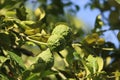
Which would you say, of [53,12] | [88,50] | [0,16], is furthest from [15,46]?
[53,12]

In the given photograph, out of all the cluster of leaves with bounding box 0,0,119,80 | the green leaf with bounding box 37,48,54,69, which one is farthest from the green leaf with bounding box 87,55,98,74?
the green leaf with bounding box 37,48,54,69

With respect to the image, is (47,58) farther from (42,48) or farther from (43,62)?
(42,48)

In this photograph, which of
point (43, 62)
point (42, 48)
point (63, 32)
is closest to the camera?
point (43, 62)

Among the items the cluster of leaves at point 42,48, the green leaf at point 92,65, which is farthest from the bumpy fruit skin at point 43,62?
the green leaf at point 92,65

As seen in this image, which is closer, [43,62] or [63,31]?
[43,62]

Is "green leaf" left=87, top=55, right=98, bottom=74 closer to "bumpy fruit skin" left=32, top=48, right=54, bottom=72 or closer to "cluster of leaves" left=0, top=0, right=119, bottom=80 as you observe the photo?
"cluster of leaves" left=0, top=0, right=119, bottom=80

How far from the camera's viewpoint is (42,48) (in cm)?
106

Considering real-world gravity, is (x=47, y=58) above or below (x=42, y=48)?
below

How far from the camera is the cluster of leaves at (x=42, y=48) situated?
869 mm

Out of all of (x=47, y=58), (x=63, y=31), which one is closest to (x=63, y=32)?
(x=63, y=31)

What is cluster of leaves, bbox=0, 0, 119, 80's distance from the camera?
34.2 inches

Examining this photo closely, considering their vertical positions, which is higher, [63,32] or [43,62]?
[63,32]

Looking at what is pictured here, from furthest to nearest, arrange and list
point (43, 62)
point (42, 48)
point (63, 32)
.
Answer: point (42, 48)
point (63, 32)
point (43, 62)

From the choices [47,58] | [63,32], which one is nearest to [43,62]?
[47,58]
